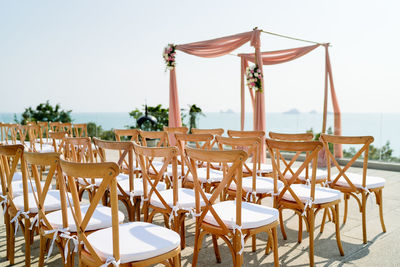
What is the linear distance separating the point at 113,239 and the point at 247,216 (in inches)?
36.1

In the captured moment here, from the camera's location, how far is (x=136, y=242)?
1.75 metres

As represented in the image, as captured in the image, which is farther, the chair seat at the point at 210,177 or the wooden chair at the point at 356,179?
the chair seat at the point at 210,177

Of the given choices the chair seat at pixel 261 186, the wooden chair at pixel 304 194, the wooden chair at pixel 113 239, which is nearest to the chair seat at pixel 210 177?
the chair seat at pixel 261 186

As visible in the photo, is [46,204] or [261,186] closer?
[46,204]

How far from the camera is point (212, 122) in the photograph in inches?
366

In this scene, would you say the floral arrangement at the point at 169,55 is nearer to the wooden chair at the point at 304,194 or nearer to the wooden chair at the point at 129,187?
the wooden chair at the point at 129,187

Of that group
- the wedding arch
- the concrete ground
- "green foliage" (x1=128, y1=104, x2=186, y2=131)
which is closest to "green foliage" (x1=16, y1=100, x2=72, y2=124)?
"green foliage" (x1=128, y1=104, x2=186, y2=131)

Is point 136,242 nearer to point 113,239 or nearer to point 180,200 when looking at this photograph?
point 113,239

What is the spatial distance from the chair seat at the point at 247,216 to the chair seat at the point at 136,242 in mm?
362

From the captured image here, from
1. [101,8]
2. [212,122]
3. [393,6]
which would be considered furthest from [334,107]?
[101,8]

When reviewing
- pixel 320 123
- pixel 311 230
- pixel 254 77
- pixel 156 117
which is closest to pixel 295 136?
pixel 311 230

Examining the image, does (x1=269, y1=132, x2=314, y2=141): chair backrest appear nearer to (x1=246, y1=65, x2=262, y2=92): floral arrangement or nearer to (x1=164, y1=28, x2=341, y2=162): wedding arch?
(x1=164, y1=28, x2=341, y2=162): wedding arch

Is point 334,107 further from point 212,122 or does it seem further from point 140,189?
point 140,189

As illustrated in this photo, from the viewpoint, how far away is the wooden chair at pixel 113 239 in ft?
5.06
